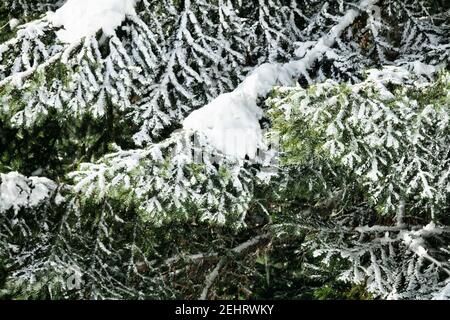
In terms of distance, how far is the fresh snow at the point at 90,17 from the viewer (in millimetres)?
3789

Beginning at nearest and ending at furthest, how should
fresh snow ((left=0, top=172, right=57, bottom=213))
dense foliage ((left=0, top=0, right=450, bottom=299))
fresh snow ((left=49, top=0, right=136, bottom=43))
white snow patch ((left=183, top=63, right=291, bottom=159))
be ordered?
dense foliage ((left=0, top=0, right=450, bottom=299)) → white snow patch ((left=183, top=63, right=291, bottom=159)) → fresh snow ((left=49, top=0, right=136, bottom=43)) → fresh snow ((left=0, top=172, right=57, bottom=213))

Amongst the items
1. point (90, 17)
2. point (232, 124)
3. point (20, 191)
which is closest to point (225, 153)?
point (232, 124)

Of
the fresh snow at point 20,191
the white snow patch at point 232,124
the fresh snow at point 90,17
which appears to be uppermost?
the fresh snow at point 90,17

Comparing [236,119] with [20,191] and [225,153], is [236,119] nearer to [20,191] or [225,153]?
[225,153]

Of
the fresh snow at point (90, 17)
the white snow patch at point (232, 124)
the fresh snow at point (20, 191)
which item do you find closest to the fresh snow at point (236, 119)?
the white snow patch at point (232, 124)

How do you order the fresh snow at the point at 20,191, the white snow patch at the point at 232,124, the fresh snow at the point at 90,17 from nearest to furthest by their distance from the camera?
1. the white snow patch at the point at 232,124
2. the fresh snow at the point at 90,17
3. the fresh snow at the point at 20,191

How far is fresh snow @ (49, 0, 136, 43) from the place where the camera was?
3.79 m

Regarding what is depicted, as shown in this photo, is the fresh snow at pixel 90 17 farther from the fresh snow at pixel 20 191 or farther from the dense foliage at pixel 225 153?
the fresh snow at pixel 20 191

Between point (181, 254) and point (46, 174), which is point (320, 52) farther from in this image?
point (46, 174)

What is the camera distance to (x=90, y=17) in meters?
3.79

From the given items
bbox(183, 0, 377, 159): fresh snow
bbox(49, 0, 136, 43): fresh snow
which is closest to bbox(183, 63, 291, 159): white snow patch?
bbox(183, 0, 377, 159): fresh snow

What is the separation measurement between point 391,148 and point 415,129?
28 centimetres

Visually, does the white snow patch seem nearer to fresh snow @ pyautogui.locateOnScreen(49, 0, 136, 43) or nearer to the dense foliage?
the dense foliage

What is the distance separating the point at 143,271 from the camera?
543cm
